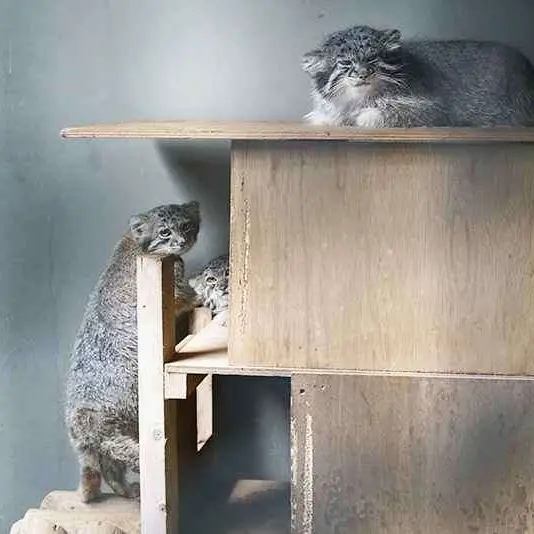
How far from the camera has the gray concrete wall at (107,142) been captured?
7.04ft

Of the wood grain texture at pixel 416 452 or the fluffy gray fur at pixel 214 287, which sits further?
the fluffy gray fur at pixel 214 287

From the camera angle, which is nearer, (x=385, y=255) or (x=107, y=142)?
(x=385, y=255)

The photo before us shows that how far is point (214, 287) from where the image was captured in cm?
213

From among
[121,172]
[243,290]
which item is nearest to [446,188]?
[243,290]

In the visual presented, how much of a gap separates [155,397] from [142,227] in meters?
0.38

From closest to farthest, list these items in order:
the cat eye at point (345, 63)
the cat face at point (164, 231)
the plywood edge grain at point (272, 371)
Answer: the plywood edge grain at point (272, 371), the cat eye at point (345, 63), the cat face at point (164, 231)

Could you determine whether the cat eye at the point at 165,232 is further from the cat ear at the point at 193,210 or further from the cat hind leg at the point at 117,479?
the cat hind leg at the point at 117,479

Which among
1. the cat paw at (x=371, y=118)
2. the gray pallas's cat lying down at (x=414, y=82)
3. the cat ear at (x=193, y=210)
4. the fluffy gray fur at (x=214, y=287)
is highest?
the gray pallas's cat lying down at (x=414, y=82)

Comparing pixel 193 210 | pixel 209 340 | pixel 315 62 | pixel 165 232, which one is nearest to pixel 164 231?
pixel 165 232

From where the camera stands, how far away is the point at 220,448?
2316 mm

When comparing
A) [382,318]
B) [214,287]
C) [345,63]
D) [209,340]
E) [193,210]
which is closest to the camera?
[382,318]

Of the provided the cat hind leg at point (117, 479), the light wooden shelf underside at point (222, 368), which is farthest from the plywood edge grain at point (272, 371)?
the cat hind leg at point (117, 479)

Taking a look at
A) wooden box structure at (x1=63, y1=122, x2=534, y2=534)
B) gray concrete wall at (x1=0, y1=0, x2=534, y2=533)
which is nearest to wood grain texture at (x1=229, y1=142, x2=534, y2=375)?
wooden box structure at (x1=63, y1=122, x2=534, y2=534)

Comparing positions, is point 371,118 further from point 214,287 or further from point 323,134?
point 214,287
